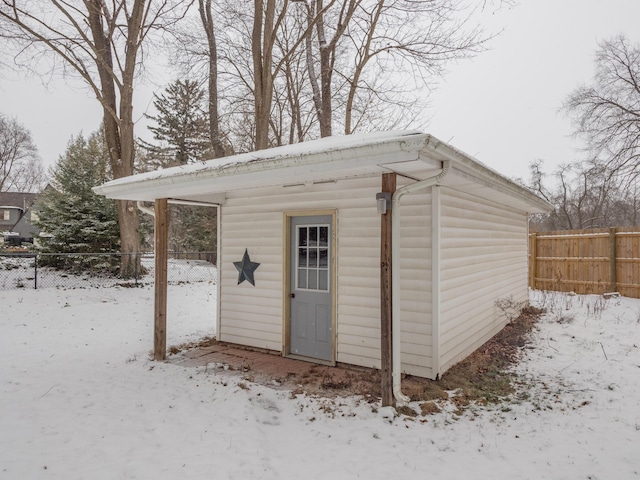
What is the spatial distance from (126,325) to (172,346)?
6.95ft

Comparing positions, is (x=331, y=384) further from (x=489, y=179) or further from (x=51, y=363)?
(x=51, y=363)

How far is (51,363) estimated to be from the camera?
204 inches

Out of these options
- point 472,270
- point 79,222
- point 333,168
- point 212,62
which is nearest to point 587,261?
point 472,270

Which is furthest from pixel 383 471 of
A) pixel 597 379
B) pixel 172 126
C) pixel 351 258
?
pixel 172 126

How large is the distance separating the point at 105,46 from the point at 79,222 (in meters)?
5.73

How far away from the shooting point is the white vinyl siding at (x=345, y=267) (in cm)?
445

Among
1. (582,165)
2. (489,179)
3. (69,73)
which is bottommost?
(489,179)

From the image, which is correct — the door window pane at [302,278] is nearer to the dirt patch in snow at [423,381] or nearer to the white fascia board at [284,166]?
the dirt patch in snow at [423,381]

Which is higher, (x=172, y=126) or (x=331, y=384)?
(x=172, y=126)

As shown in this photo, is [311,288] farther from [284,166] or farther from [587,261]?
[587,261]

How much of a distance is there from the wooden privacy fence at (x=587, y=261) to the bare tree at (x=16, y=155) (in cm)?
3639

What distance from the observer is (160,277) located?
17.4 ft

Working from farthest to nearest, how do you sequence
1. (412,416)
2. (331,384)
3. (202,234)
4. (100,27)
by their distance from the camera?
1. (202,234)
2. (100,27)
3. (331,384)
4. (412,416)

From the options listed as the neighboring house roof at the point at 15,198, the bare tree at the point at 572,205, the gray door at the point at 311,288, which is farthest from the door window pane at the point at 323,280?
the neighboring house roof at the point at 15,198
